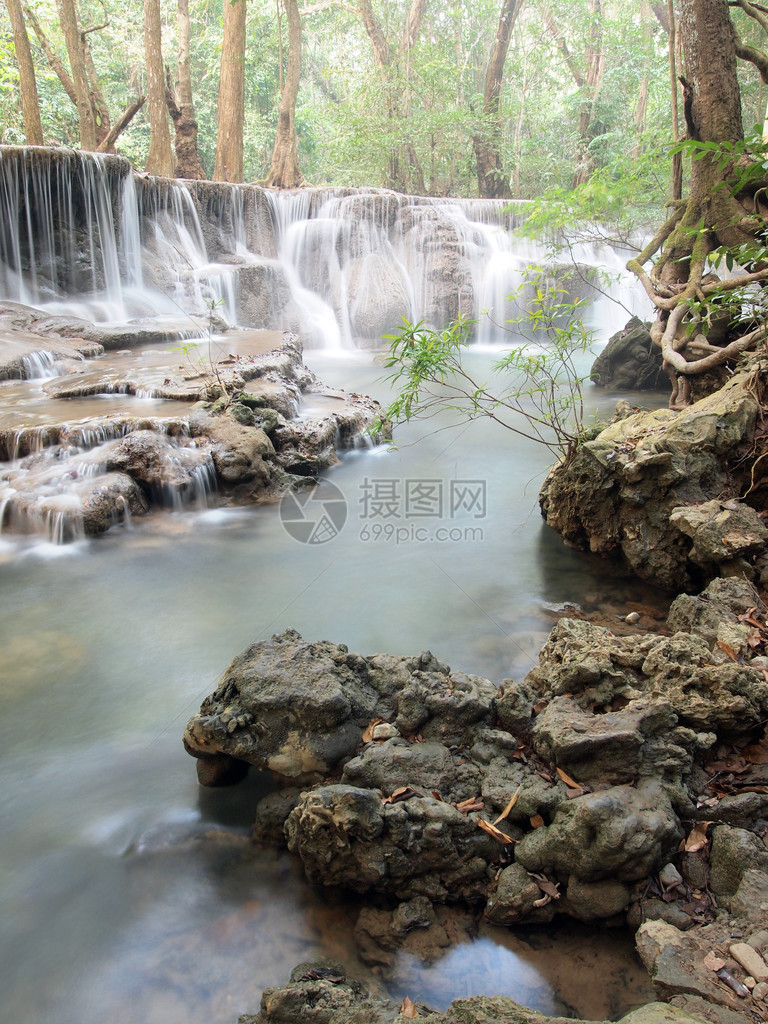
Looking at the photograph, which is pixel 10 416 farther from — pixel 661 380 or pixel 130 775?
pixel 661 380

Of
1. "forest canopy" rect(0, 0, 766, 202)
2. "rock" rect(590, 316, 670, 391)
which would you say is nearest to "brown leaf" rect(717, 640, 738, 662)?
"rock" rect(590, 316, 670, 391)

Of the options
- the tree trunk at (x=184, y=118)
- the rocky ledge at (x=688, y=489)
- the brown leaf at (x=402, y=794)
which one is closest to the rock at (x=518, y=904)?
the brown leaf at (x=402, y=794)

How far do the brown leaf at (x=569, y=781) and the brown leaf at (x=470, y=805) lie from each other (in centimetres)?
31

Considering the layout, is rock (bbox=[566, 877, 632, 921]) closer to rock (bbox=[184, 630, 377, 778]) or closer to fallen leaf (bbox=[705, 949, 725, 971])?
fallen leaf (bbox=[705, 949, 725, 971])

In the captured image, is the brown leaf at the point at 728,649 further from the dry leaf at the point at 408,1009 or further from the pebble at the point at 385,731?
the dry leaf at the point at 408,1009

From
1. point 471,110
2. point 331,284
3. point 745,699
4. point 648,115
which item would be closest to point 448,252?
point 331,284

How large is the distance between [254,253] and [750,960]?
48.8 ft

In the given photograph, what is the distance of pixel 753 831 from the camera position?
2125 mm

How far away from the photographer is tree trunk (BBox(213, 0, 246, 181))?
555 inches

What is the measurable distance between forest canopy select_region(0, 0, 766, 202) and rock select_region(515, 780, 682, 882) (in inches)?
575

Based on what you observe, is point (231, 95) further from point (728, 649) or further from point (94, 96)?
point (728, 649)

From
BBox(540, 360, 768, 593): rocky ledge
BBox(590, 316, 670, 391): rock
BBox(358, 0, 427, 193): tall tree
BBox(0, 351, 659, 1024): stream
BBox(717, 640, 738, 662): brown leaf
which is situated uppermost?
BBox(358, 0, 427, 193): tall tree

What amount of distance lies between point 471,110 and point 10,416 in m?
17.7

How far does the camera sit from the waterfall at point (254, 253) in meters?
11.4
